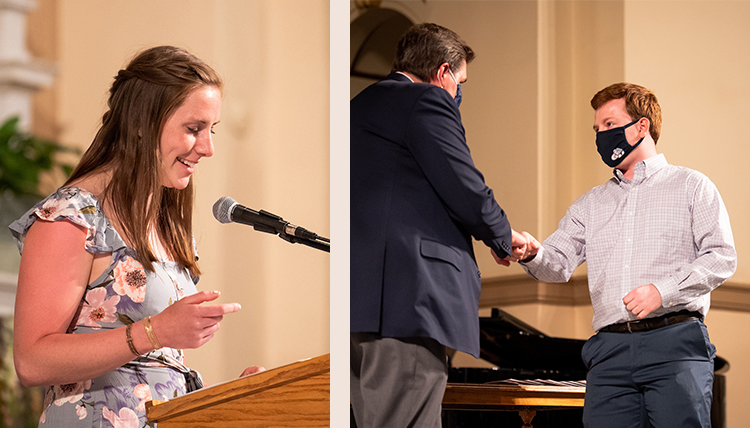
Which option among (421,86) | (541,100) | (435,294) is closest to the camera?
(435,294)

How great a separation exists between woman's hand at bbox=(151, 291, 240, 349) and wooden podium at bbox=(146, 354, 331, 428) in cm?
12

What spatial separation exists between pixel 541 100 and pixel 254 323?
3.24m

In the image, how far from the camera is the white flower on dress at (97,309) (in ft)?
4.96

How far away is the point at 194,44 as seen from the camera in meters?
2.28

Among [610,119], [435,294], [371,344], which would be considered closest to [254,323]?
[371,344]

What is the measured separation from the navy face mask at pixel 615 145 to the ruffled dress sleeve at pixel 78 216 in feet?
5.43

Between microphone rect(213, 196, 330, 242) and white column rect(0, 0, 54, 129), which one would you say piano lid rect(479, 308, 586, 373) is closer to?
microphone rect(213, 196, 330, 242)

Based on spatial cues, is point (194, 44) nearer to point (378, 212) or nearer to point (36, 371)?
point (378, 212)

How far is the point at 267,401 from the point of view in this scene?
4.33 ft

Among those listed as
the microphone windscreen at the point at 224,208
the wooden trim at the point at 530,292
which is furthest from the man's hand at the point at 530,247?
the wooden trim at the point at 530,292

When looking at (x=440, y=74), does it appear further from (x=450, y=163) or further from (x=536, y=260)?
(x=536, y=260)

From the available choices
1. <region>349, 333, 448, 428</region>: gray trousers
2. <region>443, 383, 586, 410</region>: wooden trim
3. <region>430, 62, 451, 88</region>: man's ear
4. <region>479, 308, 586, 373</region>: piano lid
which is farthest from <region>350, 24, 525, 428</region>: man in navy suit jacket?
<region>479, 308, 586, 373</region>: piano lid

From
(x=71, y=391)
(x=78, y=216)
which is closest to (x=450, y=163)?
(x=78, y=216)

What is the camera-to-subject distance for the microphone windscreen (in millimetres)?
1665
